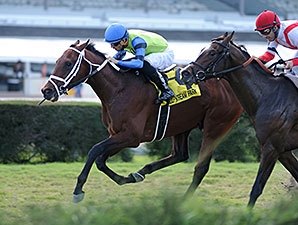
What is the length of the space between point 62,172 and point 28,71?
18177mm

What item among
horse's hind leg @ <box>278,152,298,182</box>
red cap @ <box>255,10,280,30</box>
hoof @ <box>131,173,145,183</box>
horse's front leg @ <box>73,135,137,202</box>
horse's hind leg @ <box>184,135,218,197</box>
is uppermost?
red cap @ <box>255,10,280,30</box>

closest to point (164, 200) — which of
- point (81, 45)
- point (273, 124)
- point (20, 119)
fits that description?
point (273, 124)

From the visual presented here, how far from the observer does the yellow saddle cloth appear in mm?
8672

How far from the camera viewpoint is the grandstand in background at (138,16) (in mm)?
33156

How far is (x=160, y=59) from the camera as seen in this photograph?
8797 mm

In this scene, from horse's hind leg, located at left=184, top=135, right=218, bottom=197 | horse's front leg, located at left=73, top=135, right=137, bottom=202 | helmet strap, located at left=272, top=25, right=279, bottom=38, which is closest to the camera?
helmet strap, located at left=272, top=25, right=279, bottom=38

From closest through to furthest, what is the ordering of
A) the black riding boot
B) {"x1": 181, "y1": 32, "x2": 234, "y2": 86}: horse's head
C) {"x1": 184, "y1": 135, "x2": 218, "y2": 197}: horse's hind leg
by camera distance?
{"x1": 181, "y1": 32, "x2": 234, "y2": 86}: horse's head, the black riding boot, {"x1": 184, "y1": 135, "x2": 218, "y2": 197}: horse's hind leg

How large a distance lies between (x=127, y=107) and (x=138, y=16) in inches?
1275

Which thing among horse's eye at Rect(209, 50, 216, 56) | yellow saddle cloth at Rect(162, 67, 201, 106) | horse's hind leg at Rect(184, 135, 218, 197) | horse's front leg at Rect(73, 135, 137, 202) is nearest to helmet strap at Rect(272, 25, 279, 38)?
horse's eye at Rect(209, 50, 216, 56)

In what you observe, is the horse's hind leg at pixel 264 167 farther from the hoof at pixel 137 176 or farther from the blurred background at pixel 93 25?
the blurred background at pixel 93 25

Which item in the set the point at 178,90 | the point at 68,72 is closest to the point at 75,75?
the point at 68,72

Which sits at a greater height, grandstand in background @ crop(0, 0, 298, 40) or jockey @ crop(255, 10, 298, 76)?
jockey @ crop(255, 10, 298, 76)

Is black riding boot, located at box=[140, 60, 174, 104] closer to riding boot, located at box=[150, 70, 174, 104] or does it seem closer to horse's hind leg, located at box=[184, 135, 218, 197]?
riding boot, located at box=[150, 70, 174, 104]

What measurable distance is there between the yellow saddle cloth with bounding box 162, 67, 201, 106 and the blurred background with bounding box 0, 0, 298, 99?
8731 mm
